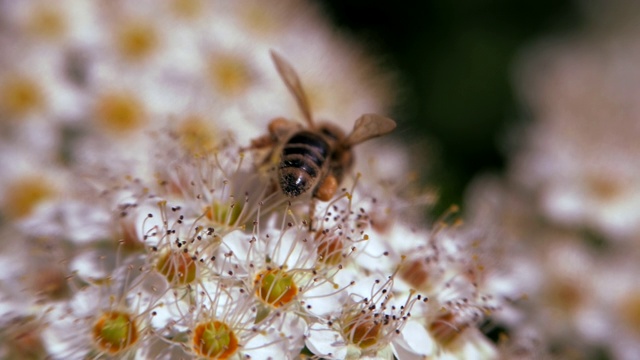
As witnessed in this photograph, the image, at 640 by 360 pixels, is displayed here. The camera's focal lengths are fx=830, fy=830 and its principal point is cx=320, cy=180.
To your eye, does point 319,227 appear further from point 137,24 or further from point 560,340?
point 137,24

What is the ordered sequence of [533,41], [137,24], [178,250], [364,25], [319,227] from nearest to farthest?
[178,250], [319,227], [137,24], [364,25], [533,41]

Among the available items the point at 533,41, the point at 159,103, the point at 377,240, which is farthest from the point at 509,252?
the point at 533,41

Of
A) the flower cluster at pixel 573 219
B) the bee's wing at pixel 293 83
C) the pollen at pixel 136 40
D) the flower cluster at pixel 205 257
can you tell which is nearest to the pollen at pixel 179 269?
the flower cluster at pixel 205 257

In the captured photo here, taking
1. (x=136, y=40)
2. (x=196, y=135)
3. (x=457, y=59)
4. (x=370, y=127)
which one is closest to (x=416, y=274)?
(x=370, y=127)

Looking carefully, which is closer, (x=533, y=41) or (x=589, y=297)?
(x=589, y=297)

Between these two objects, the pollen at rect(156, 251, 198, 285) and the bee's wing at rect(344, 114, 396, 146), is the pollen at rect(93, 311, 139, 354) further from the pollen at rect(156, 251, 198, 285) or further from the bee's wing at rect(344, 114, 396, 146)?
the bee's wing at rect(344, 114, 396, 146)

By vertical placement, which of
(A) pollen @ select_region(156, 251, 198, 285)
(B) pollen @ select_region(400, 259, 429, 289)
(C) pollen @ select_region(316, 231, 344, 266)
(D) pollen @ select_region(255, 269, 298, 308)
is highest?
(A) pollen @ select_region(156, 251, 198, 285)

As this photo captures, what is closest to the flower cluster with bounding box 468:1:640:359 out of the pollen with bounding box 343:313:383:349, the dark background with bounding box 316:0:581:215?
the dark background with bounding box 316:0:581:215
